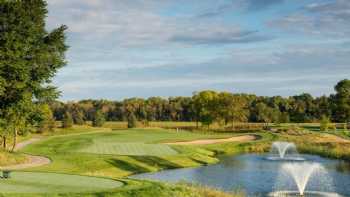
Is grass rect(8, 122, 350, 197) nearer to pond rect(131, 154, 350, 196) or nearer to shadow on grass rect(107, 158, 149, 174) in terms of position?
shadow on grass rect(107, 158, 149, 174)

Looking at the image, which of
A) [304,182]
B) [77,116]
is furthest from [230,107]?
[304,182]

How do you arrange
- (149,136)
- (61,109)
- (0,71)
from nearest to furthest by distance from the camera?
(0,71), (149,136), (61,109)

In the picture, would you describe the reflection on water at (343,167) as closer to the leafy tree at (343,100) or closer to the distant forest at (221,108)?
the distant forest at (221,108)

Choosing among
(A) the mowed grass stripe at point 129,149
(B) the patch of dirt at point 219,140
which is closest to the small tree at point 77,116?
(B) the patch of dirt at point 219,140

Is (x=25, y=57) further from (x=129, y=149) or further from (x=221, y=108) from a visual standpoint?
(x=221, y=108)

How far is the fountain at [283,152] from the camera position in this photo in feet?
218

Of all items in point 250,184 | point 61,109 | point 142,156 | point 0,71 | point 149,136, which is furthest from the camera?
point 61,109

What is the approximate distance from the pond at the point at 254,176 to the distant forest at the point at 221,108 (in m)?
61.2

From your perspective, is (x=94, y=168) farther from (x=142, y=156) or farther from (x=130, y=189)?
(x=130, y=189)

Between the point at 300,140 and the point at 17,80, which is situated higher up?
the point at 17,80

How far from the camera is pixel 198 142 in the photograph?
80.1m

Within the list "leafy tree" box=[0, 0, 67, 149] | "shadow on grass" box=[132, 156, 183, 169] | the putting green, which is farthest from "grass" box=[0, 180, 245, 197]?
"shadow on grass" box=[132, 156, 183, 169]

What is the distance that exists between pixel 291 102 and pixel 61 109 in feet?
222

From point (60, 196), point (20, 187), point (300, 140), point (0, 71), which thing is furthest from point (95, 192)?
point (300, 140)
